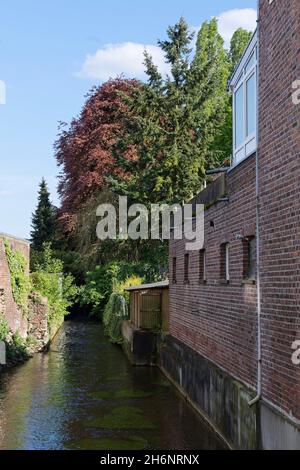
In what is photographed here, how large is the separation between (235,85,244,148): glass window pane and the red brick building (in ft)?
0.07

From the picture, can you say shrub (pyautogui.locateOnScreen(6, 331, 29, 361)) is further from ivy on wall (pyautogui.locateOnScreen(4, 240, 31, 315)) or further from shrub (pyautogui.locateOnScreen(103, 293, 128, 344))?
shrub (pyautogui.locateOnScreen(103, 293, 128, 344))

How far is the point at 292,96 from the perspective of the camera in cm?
751

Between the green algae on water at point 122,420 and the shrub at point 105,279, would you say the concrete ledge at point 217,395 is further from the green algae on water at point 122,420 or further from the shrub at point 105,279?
the shrub at point 105,279

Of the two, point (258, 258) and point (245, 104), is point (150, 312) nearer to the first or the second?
point (245, 104)

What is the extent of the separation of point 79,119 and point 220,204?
27923mm

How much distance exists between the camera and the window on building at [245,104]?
31.8ft

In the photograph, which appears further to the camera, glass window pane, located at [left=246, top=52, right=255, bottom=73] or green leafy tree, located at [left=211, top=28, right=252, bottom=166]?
green leafy tree, located at [left=211, top=28, right=252, bottom=166]

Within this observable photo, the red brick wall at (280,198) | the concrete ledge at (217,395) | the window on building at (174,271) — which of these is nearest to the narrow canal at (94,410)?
the concrete ledge at (217,395)

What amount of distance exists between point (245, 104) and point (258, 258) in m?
2.92

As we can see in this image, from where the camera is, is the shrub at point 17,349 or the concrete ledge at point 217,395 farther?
the shrub at point 17,349

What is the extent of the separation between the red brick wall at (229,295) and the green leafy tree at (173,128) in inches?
655

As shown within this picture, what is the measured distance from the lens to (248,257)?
32.2 ft

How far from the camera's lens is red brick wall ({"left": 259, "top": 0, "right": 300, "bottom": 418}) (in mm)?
7312

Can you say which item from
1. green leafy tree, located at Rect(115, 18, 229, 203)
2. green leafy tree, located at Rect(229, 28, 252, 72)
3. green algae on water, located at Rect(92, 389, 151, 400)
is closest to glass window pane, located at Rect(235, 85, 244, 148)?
green algae on water, located at Rect(92, 389, 151, 400)
